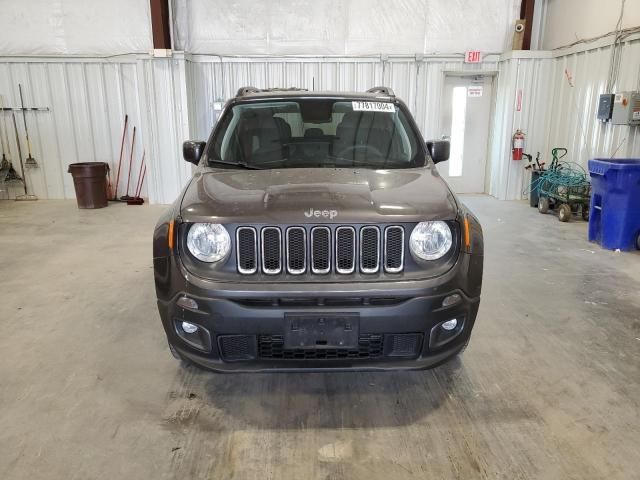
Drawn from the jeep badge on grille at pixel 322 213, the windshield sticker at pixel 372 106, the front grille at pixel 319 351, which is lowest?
the front grille at pixel 319 351

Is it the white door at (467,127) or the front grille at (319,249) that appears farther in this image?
the white door at (467,127)

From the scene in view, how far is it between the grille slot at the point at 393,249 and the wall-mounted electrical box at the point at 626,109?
5.54m

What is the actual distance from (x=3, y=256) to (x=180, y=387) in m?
3.81


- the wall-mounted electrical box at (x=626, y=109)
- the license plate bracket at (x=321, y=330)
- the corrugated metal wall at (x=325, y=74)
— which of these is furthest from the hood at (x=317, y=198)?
the corrugated metal wall at (x=325, y=74)

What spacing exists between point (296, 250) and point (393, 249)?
437 mm

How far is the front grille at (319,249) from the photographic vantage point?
222cm

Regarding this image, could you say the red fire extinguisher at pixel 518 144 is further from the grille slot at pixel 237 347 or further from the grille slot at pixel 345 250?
the grille slot at pixel 237 347

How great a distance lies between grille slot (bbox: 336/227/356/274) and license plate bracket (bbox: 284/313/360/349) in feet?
0.73

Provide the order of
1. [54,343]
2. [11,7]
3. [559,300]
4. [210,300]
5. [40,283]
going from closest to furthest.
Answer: [210,300], [54,343], [559,300], [40,283], [11,7]

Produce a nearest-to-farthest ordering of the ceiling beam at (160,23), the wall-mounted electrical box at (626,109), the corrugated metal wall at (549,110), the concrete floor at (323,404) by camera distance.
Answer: the concrete floor at (323,404) → the wall-mounted electrical box at (626,109) → the corrugated metal wall at (549,110) → the ceiling beam at (160,23)

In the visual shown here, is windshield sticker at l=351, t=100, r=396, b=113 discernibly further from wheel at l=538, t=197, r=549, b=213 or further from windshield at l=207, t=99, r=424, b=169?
wheel at l=538, t=197, r=549, b=213

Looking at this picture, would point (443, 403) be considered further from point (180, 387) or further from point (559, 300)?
point (559, 300)

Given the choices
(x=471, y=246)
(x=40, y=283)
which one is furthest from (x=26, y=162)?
(x=471, y=246)

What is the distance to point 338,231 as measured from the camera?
2.22 m
